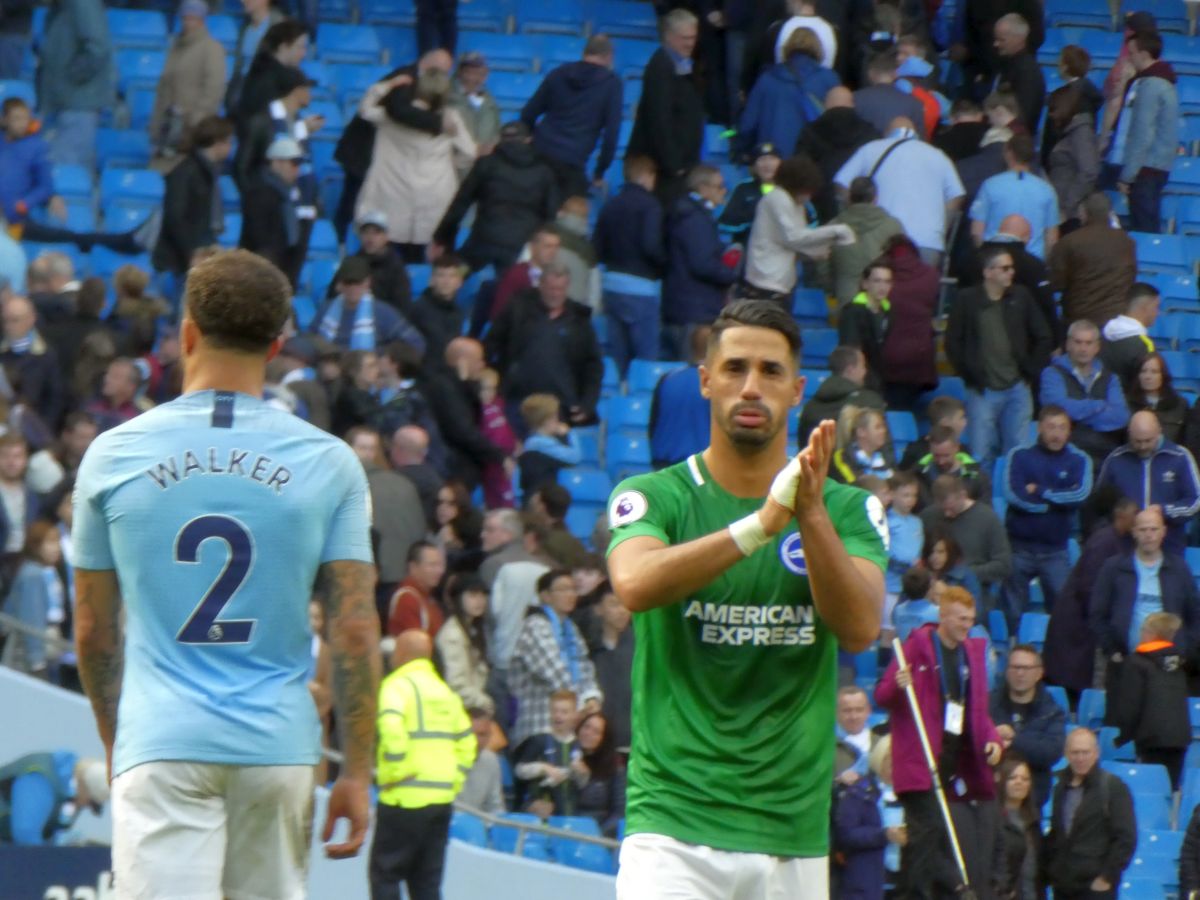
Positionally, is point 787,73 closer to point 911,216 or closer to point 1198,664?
point 911,216

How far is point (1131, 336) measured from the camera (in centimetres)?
1673

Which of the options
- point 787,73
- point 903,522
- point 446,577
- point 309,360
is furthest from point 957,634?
point 787,73

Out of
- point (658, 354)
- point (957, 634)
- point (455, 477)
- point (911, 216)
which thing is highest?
point (911, 216)

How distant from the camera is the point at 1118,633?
1484 centimetres

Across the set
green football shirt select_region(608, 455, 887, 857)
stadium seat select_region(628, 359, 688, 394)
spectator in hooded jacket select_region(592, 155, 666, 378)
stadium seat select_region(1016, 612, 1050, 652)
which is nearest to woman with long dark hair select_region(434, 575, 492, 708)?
stadium seat select_region(628, 359, 688, 394)

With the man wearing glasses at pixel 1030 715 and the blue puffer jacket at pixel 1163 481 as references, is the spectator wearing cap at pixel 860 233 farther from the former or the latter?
the man wearing glasses at pixel 1030 715

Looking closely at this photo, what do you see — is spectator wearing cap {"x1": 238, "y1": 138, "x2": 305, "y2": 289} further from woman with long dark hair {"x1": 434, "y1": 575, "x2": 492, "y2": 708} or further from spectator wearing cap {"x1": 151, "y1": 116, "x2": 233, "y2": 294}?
woman with long dark hair {"x1": 434, "y1": 575, "x2": 492, "y2": 708}

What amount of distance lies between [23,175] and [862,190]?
5.52m

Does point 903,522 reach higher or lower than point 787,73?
lower

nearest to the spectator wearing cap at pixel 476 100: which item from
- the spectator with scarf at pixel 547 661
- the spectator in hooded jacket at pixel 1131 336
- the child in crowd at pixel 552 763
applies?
the spectator in hooded jacket at pixel 1131 336

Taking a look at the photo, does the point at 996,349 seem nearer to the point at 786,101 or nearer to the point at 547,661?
the point at 786,101

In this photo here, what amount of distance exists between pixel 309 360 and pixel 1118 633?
202 inches

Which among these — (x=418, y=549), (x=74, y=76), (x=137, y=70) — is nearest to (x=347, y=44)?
(x=137, y=70)

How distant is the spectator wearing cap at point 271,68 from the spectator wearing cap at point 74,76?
108 centimetres
